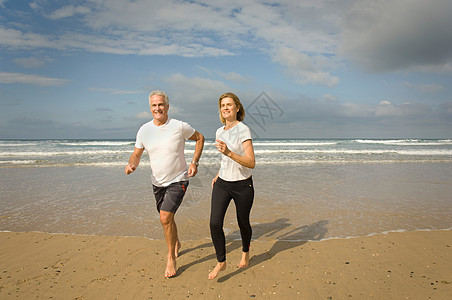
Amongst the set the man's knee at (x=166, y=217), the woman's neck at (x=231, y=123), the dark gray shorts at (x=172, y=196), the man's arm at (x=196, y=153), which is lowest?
the man's knee at (x=166, y=217)

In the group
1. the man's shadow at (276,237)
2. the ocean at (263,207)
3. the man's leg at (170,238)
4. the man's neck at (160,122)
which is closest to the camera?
the man's leg at (170,238)

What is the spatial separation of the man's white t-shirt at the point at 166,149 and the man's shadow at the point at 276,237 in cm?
120

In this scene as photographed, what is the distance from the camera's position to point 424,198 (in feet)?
23.6

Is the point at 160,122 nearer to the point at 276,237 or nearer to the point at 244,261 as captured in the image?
the point at 244,261

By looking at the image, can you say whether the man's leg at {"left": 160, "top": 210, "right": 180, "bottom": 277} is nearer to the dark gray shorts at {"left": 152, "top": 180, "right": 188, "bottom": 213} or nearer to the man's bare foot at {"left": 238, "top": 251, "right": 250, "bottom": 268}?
the dark gray shorts at {"left": 152, "top": 180, "right": 188, "bottom": 213}

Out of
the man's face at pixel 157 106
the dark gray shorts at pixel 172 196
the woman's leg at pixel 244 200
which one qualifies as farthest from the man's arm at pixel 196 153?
the woman's leg at pixel 244 200

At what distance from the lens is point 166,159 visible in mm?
3434

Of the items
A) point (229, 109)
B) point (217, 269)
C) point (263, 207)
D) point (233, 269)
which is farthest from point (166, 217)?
point (263, 207)

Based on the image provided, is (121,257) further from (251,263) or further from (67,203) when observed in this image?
(67,203)

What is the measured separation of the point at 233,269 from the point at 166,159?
5.24ft

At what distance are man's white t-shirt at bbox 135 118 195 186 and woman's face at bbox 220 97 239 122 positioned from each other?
1.85 feet

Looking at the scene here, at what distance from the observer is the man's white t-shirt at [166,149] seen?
3.43 metres

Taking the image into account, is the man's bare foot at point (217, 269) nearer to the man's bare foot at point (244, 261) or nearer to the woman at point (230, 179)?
the woman at point (230, 179)

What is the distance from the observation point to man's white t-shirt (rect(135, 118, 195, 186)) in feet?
11.3
